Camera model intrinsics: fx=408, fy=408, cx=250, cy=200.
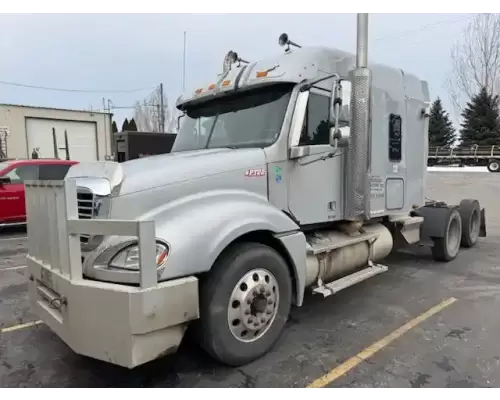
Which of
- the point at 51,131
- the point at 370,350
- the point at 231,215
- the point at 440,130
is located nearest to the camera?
the point at 231,215

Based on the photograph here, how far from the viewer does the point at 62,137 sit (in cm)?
2473

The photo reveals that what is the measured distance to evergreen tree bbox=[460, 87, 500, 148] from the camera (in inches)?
1423

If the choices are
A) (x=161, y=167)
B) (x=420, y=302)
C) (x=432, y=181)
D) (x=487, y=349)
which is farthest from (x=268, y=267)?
(x=432, y=181)

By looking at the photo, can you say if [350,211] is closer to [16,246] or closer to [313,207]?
[313,207]

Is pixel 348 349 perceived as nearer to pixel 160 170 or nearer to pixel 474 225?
pixel 160 170

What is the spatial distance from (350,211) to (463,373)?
2.08 metres

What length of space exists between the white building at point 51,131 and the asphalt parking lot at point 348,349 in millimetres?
20603

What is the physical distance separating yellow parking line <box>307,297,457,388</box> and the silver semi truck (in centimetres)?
57

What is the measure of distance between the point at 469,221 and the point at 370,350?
5482 mm

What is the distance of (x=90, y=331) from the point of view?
277 cm

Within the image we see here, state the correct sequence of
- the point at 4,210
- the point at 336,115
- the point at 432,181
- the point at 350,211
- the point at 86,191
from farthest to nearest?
the point at 432,181 < the point at 4,210 < the point at 350,211 < the point at 336,115 < the point at 86,191

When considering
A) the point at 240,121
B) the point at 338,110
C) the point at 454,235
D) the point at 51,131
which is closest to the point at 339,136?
the point at 338,110

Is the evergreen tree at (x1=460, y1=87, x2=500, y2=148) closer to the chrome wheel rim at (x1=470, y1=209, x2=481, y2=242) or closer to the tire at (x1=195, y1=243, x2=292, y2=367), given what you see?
the chrome wheel rim at (x1=470, y1=209, x2=481, y2=242)

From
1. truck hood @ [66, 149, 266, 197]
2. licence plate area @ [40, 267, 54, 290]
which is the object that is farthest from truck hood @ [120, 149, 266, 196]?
licence plate area @ [40, 267, 54, 290]
